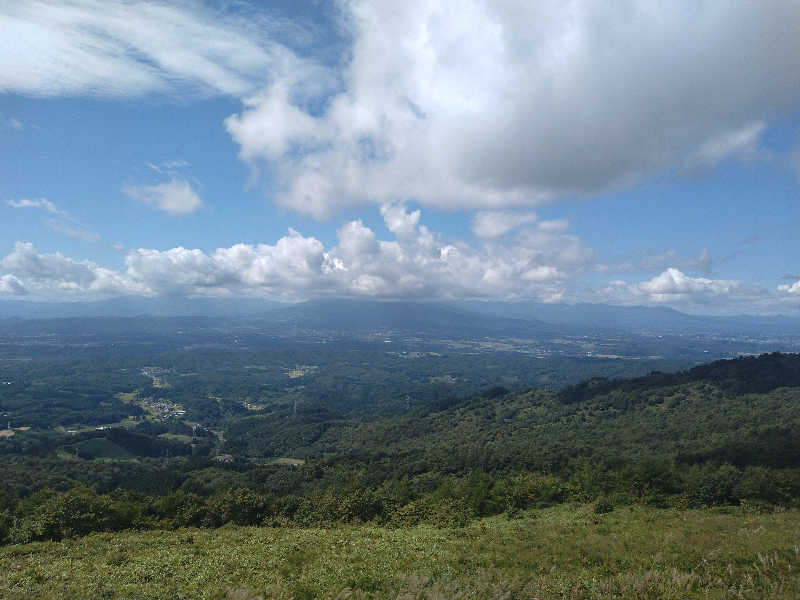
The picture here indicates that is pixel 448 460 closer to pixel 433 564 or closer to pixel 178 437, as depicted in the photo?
pixel 433 564

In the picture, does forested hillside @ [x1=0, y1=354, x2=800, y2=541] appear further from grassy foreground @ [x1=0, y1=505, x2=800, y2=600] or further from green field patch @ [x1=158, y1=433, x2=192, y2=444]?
grassy foreground @ [x1=0, y1=505, x2=800, y2=600]

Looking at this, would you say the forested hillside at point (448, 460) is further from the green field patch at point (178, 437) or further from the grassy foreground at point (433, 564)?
the grassy foreground at point (433, 564)

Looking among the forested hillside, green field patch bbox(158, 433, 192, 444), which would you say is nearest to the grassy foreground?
the forested hillside

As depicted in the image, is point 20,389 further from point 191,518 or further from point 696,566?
point 696,566

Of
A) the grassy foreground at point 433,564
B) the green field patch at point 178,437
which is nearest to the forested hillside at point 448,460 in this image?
the green field patch at point 178,437

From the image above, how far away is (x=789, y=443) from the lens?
164ft

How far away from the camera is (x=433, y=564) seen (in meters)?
14.4

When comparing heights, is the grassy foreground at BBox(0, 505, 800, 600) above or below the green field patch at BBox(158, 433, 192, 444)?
above

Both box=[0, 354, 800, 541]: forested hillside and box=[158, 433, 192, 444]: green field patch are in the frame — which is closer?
box=[0, 354, 800, 541]: forested hillside

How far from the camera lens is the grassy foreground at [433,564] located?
11203 mm

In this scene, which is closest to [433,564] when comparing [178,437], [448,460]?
[448,460]

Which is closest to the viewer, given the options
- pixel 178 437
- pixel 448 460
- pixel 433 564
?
pixel 433 564

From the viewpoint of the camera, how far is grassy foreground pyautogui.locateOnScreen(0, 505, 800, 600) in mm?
11203

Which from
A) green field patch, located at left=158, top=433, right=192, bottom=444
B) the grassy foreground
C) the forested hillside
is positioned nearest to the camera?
the grassy foreground
